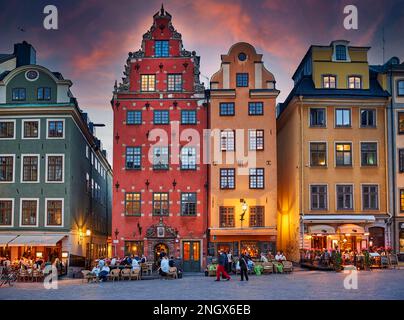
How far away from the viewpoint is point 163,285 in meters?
33.7

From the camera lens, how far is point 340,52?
51406 millimetres

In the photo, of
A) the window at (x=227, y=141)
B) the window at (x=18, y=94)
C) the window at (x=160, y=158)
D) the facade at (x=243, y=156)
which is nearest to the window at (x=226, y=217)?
the facade at (x=243, y=156)

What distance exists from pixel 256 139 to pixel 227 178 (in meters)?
3.84

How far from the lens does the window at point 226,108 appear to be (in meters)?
49.9

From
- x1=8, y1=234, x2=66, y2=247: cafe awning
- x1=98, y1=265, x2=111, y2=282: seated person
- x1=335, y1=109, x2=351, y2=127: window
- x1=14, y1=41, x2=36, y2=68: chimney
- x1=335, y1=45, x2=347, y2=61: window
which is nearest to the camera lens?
x1=98, y1=265, x2=111, y2=282: seated person

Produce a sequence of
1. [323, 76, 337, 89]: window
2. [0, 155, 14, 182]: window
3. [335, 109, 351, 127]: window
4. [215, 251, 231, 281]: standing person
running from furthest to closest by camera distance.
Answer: [323, 76, 337, 89]: window → [335, 109, 351, 127]: window → [0, 155, 14, 182]: window → [215, 251, 231, 281]: standing person

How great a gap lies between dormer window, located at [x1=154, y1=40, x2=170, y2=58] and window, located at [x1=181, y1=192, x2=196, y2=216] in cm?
1117

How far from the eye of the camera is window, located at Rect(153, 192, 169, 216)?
49.1 m

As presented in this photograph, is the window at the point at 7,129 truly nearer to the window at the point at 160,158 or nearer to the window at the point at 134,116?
the window at the point at 134,116

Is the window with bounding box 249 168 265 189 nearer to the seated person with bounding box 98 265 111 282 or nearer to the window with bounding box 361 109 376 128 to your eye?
the window with bounding box 361 109 376 128

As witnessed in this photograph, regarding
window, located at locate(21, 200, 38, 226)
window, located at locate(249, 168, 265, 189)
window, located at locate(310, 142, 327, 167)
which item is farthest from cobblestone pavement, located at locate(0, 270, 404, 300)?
window, located at locate(310, 142, 327, 167)
